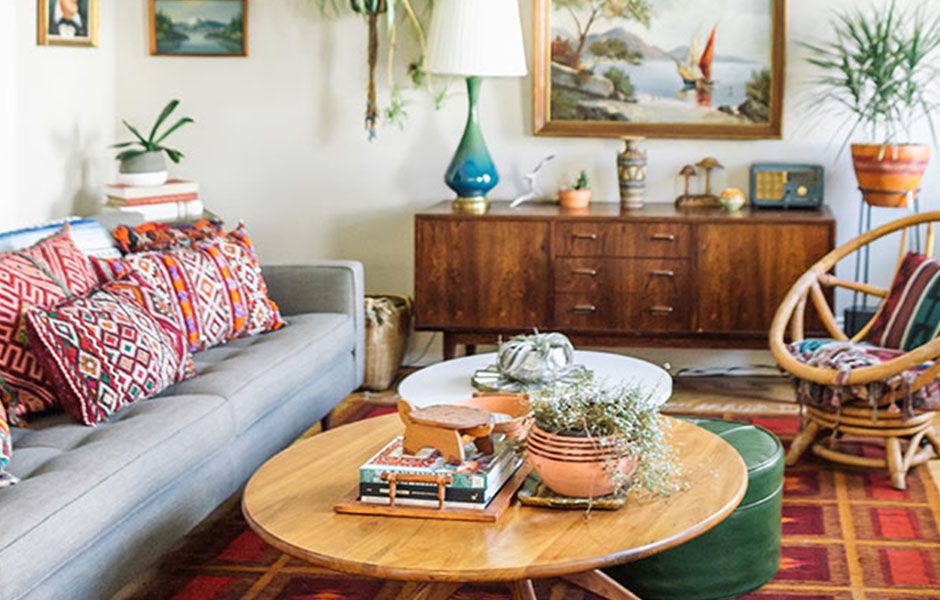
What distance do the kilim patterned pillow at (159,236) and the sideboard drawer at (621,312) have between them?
4.48ft

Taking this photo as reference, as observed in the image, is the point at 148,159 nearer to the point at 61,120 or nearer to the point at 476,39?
the point at 61,120

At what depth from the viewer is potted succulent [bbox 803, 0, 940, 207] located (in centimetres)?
442

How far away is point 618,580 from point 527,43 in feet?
9.07

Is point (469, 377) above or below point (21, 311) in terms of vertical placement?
below

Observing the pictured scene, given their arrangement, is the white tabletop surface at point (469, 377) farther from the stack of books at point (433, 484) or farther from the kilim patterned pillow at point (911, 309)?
the kilim patterned pillow at point (911, 309)

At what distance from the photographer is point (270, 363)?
11.1ft

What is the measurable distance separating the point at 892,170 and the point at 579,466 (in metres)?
2.70

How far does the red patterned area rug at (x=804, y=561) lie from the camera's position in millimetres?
2818

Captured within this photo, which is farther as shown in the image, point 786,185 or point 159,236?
point 786,185

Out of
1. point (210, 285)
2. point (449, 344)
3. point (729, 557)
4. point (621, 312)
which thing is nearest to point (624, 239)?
point (621, 312)

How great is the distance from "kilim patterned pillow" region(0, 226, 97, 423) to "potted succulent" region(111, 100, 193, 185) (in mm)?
1674

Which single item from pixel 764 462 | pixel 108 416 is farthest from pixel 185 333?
pixel 764 462

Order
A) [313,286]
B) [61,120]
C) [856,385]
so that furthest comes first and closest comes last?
[61,120] → [313,286] → [856,385]

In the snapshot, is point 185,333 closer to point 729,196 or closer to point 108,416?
point 108,416
